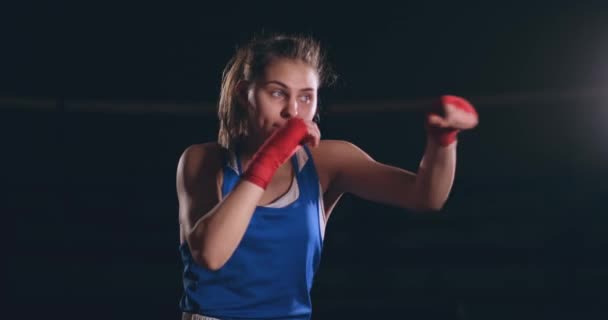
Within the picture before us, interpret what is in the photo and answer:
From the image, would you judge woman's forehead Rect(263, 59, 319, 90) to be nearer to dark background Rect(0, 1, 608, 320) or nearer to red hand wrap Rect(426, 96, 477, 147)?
red hand wrap Rect(426, 96, 477, 147)

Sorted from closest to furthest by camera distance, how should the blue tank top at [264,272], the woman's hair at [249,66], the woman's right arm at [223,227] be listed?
the woman's right arm at [223,227]
the blue tank top at [264,272]
the woman's hair at [249,66]

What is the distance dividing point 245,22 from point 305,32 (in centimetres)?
43

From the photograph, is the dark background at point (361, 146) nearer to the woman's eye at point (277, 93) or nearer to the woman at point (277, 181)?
the woman at point (277, 181)

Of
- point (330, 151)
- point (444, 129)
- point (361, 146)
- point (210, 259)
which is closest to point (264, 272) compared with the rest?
point (210, 259)

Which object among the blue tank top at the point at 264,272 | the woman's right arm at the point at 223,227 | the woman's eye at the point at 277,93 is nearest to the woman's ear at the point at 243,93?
the woman's eye at the point at 277,93

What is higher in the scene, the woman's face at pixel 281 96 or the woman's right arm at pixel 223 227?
the woman's face at pixel 281 96

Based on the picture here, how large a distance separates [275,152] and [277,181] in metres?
0.28

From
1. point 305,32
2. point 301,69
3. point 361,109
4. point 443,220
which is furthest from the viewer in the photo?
point 443,220

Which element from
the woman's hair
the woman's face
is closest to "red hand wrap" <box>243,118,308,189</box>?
the woman's face

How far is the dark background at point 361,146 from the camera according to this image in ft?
15.0

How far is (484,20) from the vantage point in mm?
4562

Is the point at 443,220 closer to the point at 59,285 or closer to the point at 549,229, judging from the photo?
the point at 549,229

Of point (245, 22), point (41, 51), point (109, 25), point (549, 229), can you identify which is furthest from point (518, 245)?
point (41, 51)

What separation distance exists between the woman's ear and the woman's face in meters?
0.07
